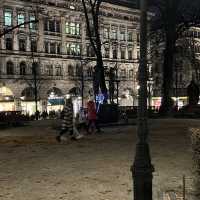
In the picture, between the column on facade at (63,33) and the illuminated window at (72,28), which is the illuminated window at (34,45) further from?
the illuminated window at (72,28)

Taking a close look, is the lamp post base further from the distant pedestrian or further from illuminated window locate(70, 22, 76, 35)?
illuminated window locate(70, 22, 76, 35)

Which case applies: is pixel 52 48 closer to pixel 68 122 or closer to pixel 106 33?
pixel 106 33

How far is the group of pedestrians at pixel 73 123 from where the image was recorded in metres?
18.3

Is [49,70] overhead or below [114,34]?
below

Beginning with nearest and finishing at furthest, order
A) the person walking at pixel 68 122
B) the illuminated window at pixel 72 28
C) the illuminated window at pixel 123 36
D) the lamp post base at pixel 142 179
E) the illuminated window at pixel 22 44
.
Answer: the lamp post base at pixel 142 179
the person walking at pixel 68 122
the illuminated window at pixel 22 44
the illuminated window at pixel 72 28
the illuminated window at pixel 123 36

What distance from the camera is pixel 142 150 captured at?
695 cm

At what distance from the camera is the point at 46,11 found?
74.8 metres

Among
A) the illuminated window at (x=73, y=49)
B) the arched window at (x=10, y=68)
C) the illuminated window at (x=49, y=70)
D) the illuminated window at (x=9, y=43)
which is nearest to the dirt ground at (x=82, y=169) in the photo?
the arched window at (x=10, y=68)

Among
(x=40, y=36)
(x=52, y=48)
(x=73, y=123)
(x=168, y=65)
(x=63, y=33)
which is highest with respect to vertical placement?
(x=63, y=33)

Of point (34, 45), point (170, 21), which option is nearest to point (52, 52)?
point (34, 45)

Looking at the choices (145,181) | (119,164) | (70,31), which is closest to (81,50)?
(70,31)

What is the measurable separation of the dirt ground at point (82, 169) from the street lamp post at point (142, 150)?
169 cm

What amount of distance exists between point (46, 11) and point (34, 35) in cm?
442

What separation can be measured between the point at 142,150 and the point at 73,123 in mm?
11912
